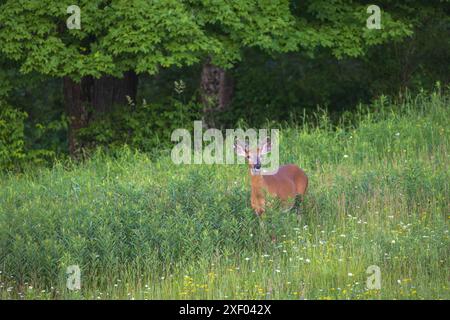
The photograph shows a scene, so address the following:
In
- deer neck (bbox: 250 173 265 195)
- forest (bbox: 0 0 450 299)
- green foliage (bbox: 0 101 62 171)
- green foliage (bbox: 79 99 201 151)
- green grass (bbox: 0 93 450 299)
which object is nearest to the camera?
green grass (bbox: 0 93 450 299)

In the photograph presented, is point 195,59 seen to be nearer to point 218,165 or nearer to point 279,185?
point 218,165

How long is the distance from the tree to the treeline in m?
0.02

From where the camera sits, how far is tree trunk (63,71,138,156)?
17.0 metres

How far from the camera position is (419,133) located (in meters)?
14.0

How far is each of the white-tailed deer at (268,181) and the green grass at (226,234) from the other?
22cm

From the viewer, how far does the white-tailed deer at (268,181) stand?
10.4 metres

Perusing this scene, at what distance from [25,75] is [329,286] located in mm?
8619

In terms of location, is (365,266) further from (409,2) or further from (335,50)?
(409,2)

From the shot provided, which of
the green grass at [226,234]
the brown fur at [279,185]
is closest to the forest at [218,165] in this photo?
the green grass at [226,234]

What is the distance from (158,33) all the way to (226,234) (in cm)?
544

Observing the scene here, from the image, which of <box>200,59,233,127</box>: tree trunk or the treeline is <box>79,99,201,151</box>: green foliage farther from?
<box>200,59,233,127</box>: tree trunk

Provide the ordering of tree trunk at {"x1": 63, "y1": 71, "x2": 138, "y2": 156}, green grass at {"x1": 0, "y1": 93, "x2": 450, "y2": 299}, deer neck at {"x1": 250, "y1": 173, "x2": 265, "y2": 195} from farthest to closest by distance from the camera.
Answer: tree trunk at {"x1": 63, "y1": 71, "x2": 138, "y2": 156}, deer neck at {"x1": 250, "y1": 173, "x2": 265, "y2": 195}, green grass at {"x1": 0, "y1": 93, "x2": 450, "y2": 299}

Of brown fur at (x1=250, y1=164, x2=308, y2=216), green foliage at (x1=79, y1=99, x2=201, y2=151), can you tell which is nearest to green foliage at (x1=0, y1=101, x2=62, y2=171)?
green foliage at (x1=79, y1=99, x2=201, y2=151)
